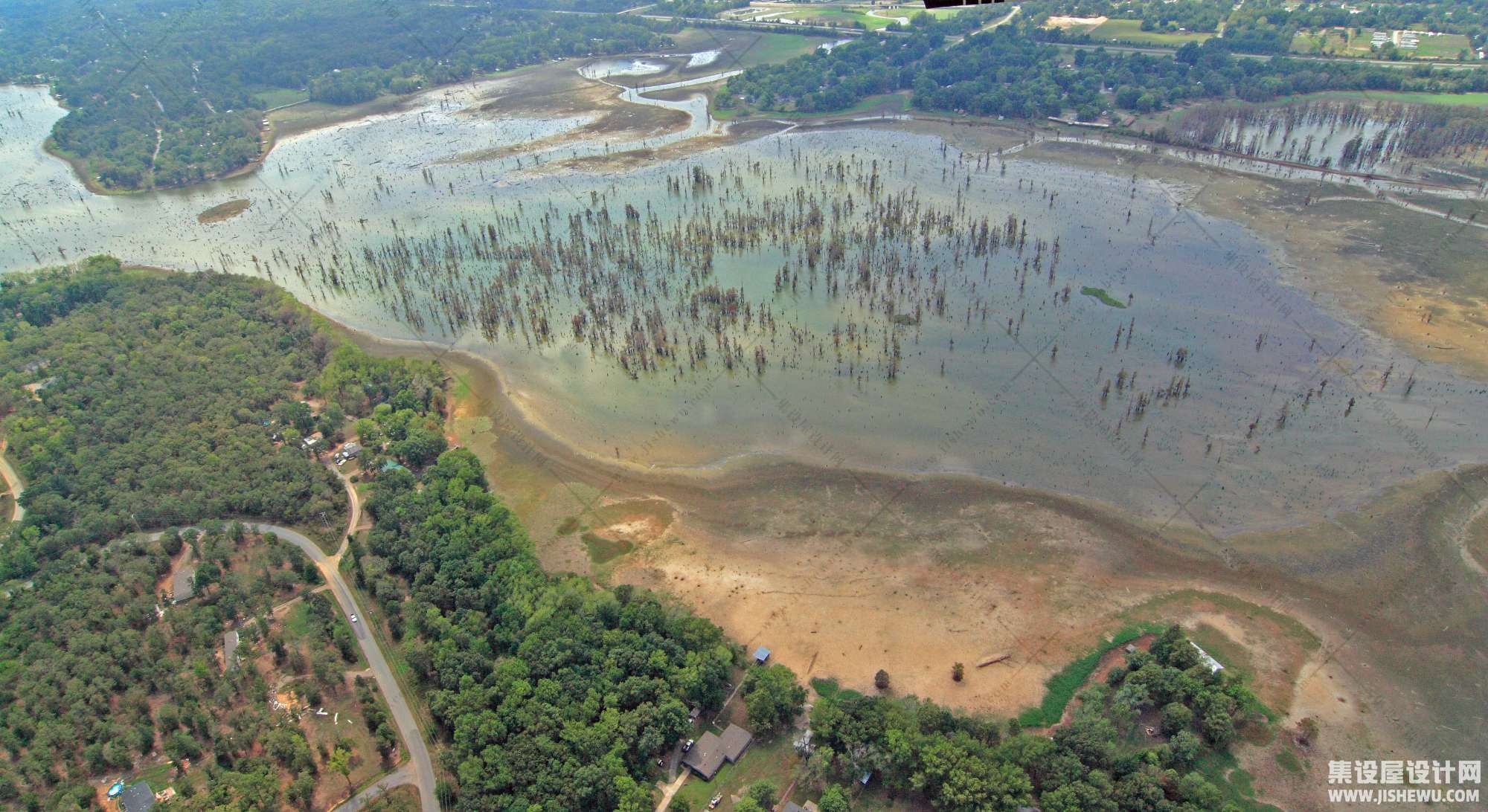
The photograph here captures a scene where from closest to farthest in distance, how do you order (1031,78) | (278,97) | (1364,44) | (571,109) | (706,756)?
(706,756) → (1031,78) → (1364,44) → (571,109) → (278,97)

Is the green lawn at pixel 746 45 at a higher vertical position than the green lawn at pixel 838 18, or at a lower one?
lower

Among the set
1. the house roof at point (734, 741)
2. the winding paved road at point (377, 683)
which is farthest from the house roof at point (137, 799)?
the house roof at point (734, 741)

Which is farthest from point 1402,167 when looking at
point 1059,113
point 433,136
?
point 433,136

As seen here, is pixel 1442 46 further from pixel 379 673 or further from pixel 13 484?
pixel 13 484

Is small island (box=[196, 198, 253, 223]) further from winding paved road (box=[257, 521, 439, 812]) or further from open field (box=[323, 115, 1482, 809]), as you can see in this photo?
open field (box=[323, 115, 1482, 809])

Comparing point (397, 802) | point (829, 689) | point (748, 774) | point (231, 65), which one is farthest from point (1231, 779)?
point (231, 65)

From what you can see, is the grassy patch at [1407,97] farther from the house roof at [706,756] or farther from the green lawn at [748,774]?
the house roof at [706,756]
